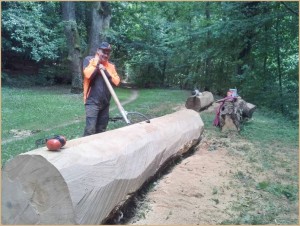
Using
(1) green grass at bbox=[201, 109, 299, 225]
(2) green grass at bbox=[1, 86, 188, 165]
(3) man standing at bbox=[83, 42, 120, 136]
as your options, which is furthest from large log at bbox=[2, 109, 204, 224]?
(2) green grass at bbox=[1, 86, 188, 165]

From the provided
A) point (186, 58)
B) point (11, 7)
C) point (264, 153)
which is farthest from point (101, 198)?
point (186, 58)

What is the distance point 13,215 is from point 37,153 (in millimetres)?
584

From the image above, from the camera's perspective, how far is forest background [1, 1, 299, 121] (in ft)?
49.6

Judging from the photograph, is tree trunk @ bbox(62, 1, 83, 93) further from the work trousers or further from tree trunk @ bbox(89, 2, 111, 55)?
the work trousers

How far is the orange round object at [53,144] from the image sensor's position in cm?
335

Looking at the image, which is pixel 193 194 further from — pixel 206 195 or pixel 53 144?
pixel 53 144

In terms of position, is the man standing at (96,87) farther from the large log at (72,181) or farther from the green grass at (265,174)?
the green grass at (265,174)

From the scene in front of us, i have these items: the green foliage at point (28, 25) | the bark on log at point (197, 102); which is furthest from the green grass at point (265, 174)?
the green foliage at point (28, 25)

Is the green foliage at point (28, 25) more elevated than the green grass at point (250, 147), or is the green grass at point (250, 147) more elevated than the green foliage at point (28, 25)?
the green foliage at point (28, 25)

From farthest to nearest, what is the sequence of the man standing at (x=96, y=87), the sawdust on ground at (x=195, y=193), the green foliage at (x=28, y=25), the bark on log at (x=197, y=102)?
the green foliage at (x=28, y=25), the bark on log at (x=197, y=102), the man standing at (x=96, y=87), the sawdust on ground at (x=195, y=193)

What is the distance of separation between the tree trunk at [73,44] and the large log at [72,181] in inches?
615

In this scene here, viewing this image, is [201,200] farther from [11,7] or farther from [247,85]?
[11,7]

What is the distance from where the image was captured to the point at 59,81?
87.1ft

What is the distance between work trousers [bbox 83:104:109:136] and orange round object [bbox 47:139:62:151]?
Answer: 2.42 m
